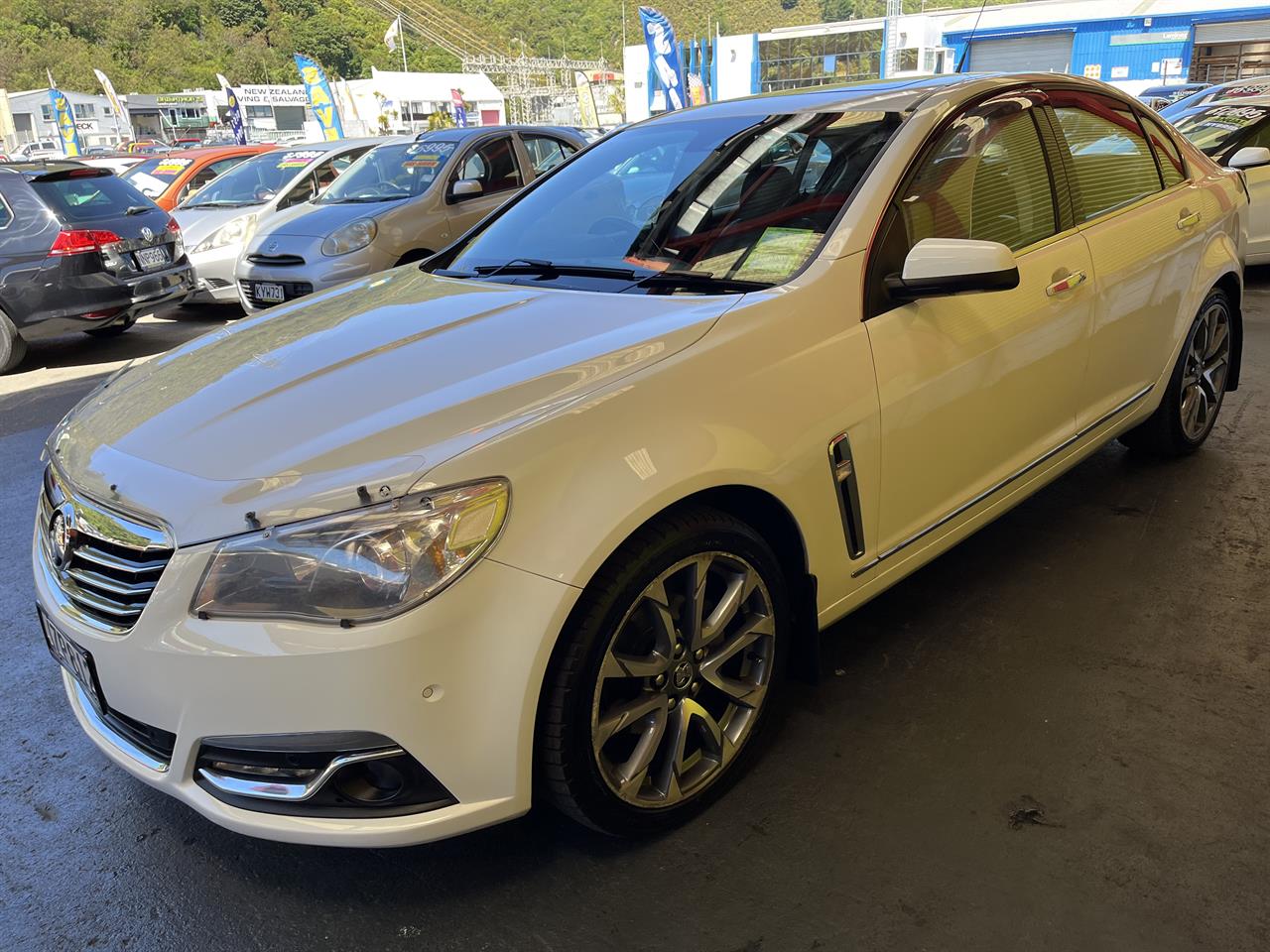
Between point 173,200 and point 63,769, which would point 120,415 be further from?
point 173,200

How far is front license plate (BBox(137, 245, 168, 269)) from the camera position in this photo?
24.7 feet

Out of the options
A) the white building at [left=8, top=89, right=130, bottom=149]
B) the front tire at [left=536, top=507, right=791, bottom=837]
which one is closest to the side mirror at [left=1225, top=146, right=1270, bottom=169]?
the front tire at [left=536, top=507, right=791, bottom=837]

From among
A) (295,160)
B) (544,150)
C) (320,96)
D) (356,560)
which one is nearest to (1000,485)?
(356,560)

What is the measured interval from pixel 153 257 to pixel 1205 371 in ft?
23.7

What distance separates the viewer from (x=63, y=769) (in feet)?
8.50

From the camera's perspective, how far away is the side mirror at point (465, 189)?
A: 26.2 feet

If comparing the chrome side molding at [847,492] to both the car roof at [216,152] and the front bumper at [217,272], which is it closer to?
the front bumper at [217,272]

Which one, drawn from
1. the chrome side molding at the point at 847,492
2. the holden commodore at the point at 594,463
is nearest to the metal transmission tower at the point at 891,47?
the holden commodore at the point at 594,463

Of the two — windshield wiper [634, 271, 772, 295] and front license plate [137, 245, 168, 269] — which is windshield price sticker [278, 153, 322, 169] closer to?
front license plate [137, 245, 168, 269]

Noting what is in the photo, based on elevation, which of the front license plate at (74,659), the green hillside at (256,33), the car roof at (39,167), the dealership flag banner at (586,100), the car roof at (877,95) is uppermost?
the green hillside at (256,33)

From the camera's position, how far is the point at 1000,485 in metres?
2.96

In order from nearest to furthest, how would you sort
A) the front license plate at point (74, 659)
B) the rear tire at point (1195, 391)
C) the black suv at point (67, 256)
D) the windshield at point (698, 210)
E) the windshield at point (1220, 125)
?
the front license plate at point (74, 659), the windshield at point (698, 210), the rear tire at point (1195, 391), the black suv at point (67, 256), the windshield at point (1220, 125)

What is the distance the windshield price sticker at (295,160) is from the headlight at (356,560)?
9768mm

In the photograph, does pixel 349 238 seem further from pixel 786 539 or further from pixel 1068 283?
pixel 786 539
